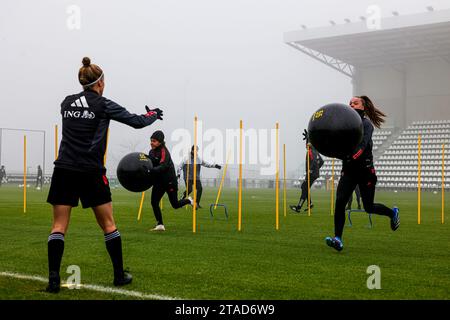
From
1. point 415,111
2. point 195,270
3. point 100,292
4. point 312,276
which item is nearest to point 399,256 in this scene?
point 312,276

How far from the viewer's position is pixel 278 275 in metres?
5.51

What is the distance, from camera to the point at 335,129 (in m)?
6.23

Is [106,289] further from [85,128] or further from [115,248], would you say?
[85,128]

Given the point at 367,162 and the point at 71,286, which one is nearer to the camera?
the point at 71,286

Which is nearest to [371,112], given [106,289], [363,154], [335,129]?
[363,154]

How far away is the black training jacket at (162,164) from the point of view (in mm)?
9523

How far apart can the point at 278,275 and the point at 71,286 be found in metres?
1.92

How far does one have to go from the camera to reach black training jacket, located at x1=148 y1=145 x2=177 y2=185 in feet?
31.2

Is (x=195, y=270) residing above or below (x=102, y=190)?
below

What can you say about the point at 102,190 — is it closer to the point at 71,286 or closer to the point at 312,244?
the point at 71,286

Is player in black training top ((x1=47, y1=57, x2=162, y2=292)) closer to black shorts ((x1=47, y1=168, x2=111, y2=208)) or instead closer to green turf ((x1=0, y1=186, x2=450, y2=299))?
black shorts ((x1=47, y1=168, x2=111, y2=208))

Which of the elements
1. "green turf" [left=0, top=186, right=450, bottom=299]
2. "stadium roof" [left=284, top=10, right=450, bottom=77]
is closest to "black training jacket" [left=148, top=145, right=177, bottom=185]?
"green turf" [left=0, top=186, right=450, bottom=299]

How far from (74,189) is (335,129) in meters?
2.93

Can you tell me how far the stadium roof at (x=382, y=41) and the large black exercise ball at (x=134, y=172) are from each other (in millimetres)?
37372
